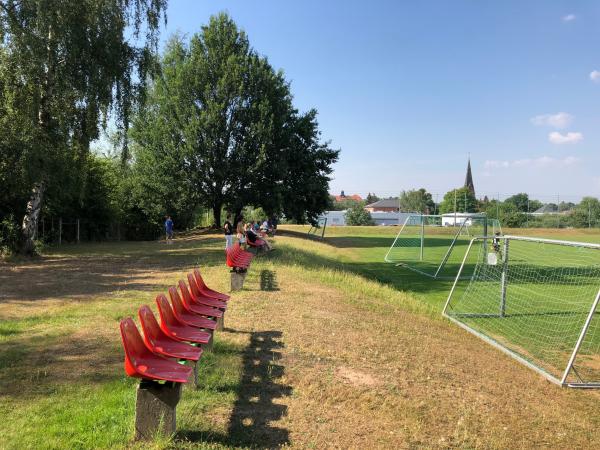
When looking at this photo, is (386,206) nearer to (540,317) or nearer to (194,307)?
(540,317)

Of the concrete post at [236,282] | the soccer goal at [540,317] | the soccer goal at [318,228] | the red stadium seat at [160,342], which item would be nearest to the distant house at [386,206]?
the soccer goal at [318,228]

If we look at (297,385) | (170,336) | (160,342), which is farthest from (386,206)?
(160,342)

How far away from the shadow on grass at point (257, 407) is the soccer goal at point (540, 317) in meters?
3.50

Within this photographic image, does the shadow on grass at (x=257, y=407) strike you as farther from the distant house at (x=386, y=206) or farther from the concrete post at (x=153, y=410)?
the distant house at (x=386, y=206)

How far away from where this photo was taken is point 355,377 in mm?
5121

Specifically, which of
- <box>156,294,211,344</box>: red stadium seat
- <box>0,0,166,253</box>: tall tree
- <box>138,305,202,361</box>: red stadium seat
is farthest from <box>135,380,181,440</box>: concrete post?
<box>0,0,166,253</box>: tall tree

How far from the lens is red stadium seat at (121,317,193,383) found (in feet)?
11.1

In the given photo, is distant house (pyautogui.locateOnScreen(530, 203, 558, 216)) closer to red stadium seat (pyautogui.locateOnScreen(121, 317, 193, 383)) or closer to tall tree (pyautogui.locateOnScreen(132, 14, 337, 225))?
tall tree (pyautogui.locateOnScreen(132, 14, 337, 225))

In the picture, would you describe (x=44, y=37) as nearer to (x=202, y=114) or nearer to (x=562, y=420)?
(x=202, y=114)

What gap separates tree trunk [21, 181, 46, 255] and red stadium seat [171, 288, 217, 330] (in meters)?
14.1

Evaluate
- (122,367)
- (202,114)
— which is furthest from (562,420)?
(202,114)

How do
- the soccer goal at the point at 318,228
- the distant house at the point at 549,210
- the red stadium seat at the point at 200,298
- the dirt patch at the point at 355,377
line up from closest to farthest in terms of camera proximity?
the dirt patch at the point at 355,377 < the red stadium seat at the point at 200,298 < the soccer goal at the point at 318,228 < the distant house at the point at 549,210

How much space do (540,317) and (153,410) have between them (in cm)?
999

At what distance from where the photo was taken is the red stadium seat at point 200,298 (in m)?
6.25
